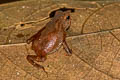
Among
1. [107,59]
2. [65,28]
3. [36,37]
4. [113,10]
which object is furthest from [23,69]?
[113,10]

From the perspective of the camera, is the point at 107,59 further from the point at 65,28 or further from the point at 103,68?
the point at 65,28

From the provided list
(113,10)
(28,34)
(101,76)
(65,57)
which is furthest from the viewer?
(113,10)

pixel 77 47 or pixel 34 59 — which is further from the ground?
pixel 77 47

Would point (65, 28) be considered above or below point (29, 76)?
above

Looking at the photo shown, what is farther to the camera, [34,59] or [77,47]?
[77,47]

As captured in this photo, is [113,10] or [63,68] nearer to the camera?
[63,68]

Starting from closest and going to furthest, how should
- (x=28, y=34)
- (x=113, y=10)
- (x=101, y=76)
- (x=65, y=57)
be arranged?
1. (x=101, y=76)
2. (x=65, y=57)
3. (x=28, y=34)
4. (x=113, y=10)
